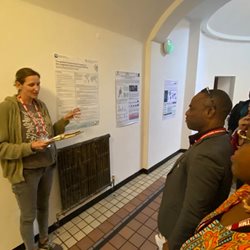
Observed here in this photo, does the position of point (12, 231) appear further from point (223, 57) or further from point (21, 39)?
point (223, 57)

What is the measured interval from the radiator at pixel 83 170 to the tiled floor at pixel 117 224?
0.22 meters

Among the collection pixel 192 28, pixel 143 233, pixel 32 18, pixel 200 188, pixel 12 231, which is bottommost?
pixel 143 233

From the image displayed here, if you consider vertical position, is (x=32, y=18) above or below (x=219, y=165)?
above

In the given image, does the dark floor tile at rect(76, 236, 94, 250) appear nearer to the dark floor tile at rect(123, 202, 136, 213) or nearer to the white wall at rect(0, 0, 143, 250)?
the white wall at rect(0, 0, 143, 250)

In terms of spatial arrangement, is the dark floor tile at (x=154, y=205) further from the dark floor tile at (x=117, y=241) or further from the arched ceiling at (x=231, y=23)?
the arched ceiling at (x=231, y=23)

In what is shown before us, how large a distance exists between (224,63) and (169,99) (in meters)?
1.95

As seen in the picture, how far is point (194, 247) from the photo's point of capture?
608 millimetres

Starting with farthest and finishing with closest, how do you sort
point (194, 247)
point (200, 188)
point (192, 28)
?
point (192, 28) → point (200, 188) → point (194, 247)

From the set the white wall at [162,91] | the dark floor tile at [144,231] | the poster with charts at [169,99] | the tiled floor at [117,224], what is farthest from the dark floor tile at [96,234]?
the poster with charts at [169,99]

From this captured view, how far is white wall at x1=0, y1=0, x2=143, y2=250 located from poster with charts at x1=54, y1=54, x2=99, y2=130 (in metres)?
0.06

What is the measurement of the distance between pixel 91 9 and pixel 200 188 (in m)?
1.70

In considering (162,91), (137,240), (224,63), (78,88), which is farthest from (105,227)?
(224,63)

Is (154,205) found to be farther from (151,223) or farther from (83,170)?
(83,170)

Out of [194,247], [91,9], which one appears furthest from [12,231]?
[91,9]
